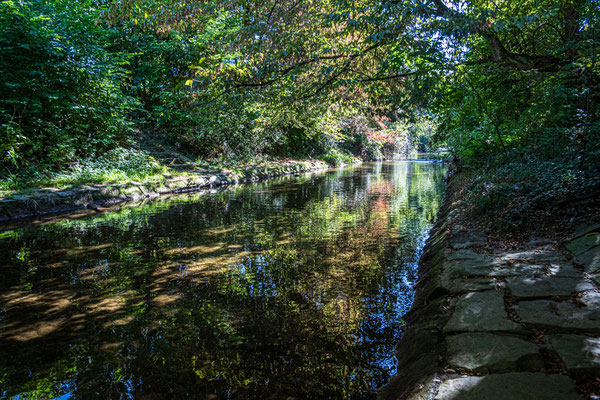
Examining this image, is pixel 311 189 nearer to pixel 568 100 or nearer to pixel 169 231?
pixel 169 231

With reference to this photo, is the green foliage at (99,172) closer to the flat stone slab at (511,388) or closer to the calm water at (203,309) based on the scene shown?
the calm water at (203,309)

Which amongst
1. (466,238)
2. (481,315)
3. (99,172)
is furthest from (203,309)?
(99,172)

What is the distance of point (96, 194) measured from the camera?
9.74m

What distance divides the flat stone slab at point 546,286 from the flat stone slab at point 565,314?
12cm

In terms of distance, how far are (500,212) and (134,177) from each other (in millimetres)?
11735

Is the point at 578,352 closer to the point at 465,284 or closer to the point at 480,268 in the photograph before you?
the point at 465,284

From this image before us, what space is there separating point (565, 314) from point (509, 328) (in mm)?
380

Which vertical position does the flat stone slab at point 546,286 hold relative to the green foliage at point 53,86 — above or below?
below

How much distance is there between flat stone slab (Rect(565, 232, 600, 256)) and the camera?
297cm

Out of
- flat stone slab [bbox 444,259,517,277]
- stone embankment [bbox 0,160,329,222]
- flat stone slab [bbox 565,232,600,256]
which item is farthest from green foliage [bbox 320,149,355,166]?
flat stone slab [bbox 565,232,600,256]

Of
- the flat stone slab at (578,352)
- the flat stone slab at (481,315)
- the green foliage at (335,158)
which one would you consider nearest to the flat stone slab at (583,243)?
the flat stone slab at (481,315)

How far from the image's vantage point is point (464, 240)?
411 cm

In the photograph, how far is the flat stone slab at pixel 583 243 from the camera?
2.97 metres

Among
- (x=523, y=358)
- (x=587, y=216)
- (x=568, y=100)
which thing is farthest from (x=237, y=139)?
(x=523, y=358)
